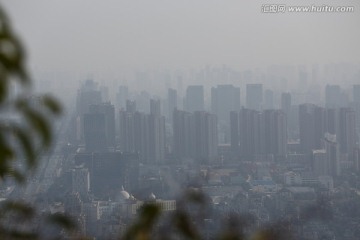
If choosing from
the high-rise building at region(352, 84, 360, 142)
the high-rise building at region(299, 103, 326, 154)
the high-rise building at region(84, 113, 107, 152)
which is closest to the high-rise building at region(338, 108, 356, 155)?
the high-rise building at region(352, 84, 360, 142)

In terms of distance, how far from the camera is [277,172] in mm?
10461

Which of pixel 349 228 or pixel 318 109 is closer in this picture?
pixel 349 228

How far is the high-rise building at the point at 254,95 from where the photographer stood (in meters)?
13.1

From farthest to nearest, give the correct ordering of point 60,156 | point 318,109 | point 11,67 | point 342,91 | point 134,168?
point 342,91, point 318,109, point 134,168, point 60,156, point 11,67

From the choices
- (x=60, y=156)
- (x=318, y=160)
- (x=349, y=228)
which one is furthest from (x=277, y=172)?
(x=349, y=228)

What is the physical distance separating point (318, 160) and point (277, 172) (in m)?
0.78

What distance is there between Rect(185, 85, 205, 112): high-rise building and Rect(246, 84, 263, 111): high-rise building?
0.76m

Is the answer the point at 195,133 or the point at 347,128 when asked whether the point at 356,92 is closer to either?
the point at 347,128

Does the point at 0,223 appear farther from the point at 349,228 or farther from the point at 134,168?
the point at 134,168

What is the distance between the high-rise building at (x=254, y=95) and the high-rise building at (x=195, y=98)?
762mm

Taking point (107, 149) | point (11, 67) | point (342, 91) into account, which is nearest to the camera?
point (11, 67)

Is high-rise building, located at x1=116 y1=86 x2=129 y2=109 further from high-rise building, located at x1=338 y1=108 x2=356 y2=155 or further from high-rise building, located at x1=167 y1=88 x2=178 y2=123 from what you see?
high-rise building, located at x1=338 y1=108 x2=356 y2=155

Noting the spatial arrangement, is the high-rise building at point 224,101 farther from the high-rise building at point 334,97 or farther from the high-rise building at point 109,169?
the high-rise building at point 109,169

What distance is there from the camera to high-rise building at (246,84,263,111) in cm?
1308
